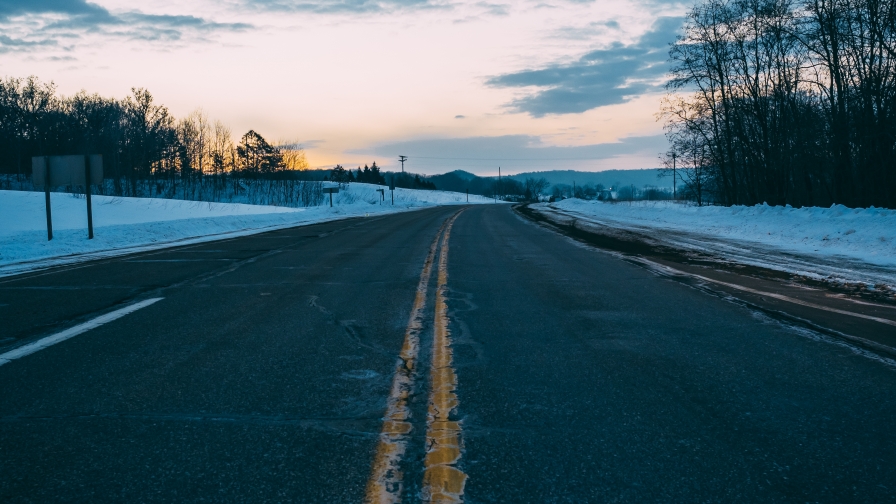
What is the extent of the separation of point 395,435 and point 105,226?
819 inches

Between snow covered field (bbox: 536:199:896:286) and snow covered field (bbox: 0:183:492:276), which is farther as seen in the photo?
snow covered field (bbox: 0:183:492:276)

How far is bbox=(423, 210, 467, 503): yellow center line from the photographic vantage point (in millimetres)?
2727

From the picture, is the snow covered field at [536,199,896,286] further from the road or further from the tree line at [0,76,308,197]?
the tree line at [0,76,308,197]

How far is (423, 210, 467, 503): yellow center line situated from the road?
17 mm

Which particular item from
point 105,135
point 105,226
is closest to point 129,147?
point 105,135

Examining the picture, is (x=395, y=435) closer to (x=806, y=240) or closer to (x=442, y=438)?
(x=442, y=438)

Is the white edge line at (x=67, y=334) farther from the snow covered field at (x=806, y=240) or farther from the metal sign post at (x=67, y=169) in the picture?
the metal sign post at (x=67, y=169)

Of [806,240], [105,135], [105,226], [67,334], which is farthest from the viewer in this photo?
[105,135]

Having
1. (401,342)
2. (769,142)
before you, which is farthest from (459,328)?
(769,142)

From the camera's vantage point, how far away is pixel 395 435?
339 centimetres

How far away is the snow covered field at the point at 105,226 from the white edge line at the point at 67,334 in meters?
5.65

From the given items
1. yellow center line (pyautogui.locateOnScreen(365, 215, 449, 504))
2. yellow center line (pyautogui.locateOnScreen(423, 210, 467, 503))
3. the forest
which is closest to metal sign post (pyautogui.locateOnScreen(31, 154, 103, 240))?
yellow center line (pyautogui.locateOnScreen(365, 215, 449, 504))

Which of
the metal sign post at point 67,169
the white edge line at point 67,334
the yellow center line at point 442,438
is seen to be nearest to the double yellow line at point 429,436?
the yellow center line at point 442,438

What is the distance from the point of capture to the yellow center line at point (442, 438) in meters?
2.73
